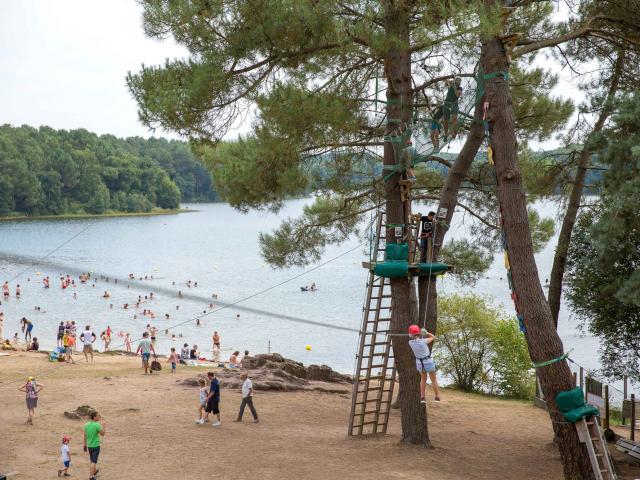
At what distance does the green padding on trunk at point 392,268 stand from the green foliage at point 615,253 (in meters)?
3.21

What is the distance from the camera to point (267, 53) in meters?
13.8

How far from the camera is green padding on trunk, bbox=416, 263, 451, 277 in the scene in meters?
13.7

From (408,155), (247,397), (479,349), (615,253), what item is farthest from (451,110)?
(479,349)

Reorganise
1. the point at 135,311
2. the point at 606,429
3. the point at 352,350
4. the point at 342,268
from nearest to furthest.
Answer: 1. the point at 606,429
2. the point at 352,350
3. the point at 135,311
4. the point at 342,268

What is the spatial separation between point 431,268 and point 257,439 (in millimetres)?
4801

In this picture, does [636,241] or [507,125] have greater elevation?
[507,125]

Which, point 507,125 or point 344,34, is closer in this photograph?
point 507,125

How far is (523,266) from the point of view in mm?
10781

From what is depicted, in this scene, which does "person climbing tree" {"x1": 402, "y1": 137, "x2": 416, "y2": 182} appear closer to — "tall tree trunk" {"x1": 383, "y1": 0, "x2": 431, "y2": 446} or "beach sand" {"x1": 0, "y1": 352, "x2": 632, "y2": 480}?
"tall tree trunk" {"x1": 383, "y1": 0, "x2": 431, "y2": 446}

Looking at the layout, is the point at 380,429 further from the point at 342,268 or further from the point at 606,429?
the point at 342,268

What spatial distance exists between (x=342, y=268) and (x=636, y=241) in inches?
2617

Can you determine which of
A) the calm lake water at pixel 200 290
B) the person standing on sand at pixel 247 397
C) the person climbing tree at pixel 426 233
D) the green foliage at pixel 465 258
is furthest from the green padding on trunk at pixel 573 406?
the green foliage at pixel 465 258

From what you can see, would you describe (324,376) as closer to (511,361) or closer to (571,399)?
(511,361)

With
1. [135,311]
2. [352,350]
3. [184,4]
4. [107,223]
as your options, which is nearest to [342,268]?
[135,311]
